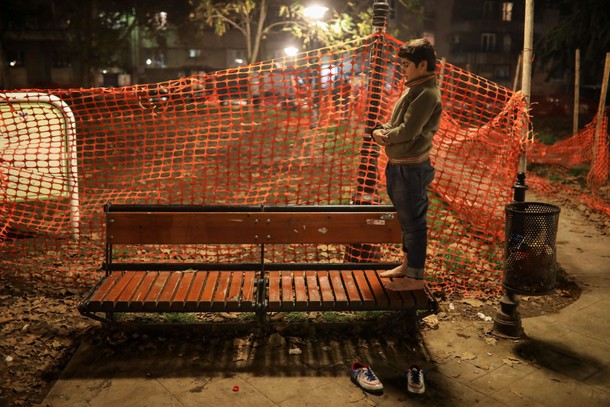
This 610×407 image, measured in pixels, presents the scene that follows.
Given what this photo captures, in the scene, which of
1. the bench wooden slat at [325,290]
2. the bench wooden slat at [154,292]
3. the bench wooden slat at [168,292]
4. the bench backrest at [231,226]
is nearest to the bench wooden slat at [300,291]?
Answer: the bench wooden slat at [325,290]

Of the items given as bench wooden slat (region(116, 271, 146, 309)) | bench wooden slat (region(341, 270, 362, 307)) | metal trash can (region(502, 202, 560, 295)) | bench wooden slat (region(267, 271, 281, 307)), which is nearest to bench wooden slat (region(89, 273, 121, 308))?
bench wooden slat (region(116, 271, 146, 309))

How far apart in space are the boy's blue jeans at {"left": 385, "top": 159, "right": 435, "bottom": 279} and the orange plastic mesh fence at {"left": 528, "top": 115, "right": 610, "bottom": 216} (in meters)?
4.77

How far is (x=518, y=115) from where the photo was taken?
5996mm

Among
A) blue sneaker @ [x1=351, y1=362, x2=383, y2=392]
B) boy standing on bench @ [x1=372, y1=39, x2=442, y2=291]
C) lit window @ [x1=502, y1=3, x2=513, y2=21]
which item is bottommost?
blue sneaker @ [x1=351, y1=362, x2=383, y2=392]

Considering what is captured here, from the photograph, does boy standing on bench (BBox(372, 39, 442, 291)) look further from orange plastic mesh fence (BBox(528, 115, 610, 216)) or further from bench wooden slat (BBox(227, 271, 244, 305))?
orange plastic mesh fence (BBox(528, 115, 610, 216))

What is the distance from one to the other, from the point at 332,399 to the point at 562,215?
23.2 ft

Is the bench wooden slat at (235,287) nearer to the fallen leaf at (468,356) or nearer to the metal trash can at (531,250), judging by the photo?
the fallen leaf at (468,356)

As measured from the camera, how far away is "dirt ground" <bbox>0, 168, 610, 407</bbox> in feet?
14.2

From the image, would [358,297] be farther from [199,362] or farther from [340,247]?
[340,247]

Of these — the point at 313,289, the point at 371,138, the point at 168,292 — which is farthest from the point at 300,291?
the point at 371,138

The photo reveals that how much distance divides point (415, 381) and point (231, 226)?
6.30 ft

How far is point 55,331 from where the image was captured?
5.05m

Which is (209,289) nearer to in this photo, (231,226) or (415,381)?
(231,226)

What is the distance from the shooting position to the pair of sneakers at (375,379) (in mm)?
4086
